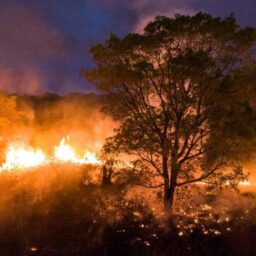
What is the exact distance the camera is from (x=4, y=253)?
35.3ft

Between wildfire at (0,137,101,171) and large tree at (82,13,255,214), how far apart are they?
19.0 ft

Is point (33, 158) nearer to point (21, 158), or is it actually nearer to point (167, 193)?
point (21, 158)

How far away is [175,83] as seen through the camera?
12844 mm

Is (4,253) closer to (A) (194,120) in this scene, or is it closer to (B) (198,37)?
(A) (194,120)

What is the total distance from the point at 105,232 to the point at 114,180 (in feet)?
16.0

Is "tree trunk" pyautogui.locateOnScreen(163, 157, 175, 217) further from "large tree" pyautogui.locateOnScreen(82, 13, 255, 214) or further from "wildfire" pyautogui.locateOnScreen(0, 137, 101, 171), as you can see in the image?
"wildfire" pyautogui.locateOnScreen(0, 137, 101, 171)

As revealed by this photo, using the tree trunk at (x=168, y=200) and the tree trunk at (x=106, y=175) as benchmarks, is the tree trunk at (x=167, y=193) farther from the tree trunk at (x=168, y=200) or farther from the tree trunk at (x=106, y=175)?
the tree trunk at (x=106, y=175)

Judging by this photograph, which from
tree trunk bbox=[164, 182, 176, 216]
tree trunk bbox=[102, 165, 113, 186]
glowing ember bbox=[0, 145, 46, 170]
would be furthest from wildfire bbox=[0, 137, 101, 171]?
tree trunk bbox=[164, 182, 176, 216]

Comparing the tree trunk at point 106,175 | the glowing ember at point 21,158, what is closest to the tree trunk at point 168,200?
the tree trunk at point 106,175

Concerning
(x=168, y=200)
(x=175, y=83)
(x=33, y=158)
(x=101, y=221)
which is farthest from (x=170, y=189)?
(x=33, y=158)

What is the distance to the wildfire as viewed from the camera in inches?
754

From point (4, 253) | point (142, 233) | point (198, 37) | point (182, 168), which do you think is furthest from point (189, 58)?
point (4, 253)

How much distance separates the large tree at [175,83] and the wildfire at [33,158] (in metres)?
5.81

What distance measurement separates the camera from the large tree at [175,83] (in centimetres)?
1221
